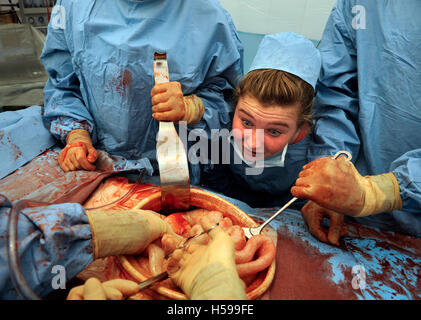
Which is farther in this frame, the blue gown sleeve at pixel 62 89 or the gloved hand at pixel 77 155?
the blue gown sleeve at pixel 62 89

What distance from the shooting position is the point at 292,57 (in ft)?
4.45

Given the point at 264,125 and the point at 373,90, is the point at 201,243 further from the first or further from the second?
the point at 373,90

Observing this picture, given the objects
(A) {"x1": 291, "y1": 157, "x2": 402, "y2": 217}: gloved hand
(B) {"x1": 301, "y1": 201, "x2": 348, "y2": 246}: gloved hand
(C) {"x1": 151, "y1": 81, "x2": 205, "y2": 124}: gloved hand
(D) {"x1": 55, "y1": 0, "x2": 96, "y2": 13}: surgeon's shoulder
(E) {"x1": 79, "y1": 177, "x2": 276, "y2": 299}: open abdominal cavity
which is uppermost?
(D) {"x1": 55, "y1": 0, "x2": 96, "y2": 13}: surgeon's shoulder

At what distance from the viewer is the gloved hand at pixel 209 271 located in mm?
685

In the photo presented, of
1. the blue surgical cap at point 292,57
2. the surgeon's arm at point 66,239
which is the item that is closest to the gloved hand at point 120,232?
the surgeon's arm at point 66,239

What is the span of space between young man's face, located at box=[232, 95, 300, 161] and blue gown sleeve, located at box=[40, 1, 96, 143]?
0.75 meters

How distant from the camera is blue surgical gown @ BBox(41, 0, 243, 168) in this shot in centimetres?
139

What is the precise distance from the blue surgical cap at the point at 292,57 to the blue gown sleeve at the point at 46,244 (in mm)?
1021

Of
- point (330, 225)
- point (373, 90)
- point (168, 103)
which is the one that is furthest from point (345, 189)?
point (168, 103)

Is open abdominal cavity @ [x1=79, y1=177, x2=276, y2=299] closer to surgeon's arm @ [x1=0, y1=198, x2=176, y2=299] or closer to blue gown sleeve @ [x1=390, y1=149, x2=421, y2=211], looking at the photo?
surgeon's arm @ [x1=0, y1=198, x2=176, y2=299]

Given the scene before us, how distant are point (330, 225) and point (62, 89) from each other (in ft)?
4.71

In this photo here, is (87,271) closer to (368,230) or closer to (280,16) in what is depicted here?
(368,230)

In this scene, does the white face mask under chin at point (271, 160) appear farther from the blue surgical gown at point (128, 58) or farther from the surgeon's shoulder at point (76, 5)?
the surgeon's shoulder at point (76, 5)

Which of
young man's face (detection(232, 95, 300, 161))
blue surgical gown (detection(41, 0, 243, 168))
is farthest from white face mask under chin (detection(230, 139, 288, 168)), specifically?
blue surgical gown (detection(41, 0, 243, 168))
